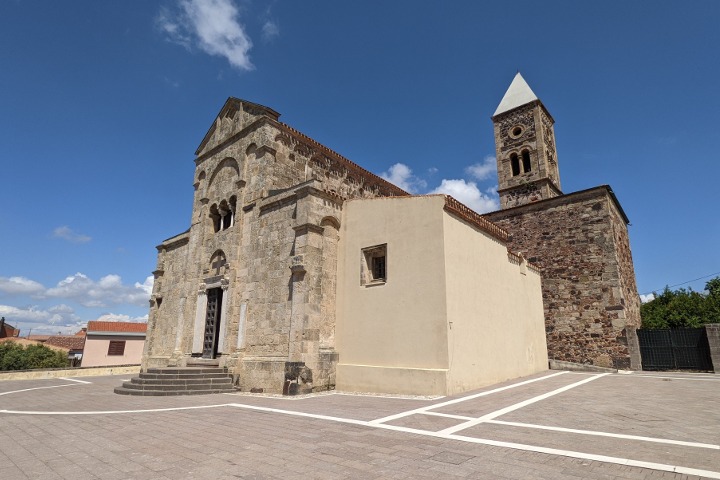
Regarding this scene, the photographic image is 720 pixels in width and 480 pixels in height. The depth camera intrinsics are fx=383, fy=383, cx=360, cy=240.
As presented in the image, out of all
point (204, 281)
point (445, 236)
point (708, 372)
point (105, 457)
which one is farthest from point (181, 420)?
point (708, 372)

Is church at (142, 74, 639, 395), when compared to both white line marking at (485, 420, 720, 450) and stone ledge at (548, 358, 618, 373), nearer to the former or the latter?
stone ledge at (548, 358, 618, 373)

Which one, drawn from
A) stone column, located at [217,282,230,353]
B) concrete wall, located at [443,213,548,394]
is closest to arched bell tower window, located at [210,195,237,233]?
stone column, located at [217,282,230,353]

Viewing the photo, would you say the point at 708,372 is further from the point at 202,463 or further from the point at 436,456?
the point at 202,463

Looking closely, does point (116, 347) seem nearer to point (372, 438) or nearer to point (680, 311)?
point (372, 438)

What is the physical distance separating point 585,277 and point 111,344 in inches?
1480

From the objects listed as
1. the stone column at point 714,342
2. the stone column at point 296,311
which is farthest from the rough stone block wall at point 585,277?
the stone column at point 296,311

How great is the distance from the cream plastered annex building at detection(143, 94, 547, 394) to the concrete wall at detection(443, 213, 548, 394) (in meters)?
0.06

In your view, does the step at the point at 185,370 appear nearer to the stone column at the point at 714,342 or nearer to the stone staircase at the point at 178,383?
the stone staircase at the point at 178,383

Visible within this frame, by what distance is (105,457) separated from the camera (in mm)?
4637

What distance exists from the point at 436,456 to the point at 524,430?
6.60 feet

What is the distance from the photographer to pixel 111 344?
34438 mm

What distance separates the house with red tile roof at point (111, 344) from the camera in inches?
1319

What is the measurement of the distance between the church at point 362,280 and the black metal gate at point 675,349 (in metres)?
1.26

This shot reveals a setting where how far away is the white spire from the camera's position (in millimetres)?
27562
